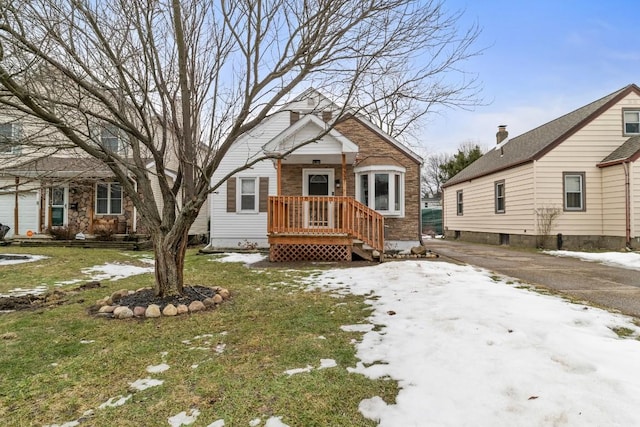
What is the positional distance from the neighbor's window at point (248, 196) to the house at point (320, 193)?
26 millimetres

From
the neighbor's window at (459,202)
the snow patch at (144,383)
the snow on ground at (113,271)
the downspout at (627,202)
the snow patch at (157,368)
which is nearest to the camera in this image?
the snow patch at (144,383)

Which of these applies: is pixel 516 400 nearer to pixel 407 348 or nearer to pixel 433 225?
pixel 407 348

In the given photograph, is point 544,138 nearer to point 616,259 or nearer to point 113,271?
point 616,259

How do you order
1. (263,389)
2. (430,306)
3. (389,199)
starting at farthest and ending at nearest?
(389,199) → (430,306) → (263,389)

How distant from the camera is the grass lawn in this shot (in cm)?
236

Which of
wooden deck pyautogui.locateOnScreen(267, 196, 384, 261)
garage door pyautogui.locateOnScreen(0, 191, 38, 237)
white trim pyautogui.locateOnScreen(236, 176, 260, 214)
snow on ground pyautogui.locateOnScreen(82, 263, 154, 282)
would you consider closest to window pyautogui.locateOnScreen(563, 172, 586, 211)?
wooden deck pyautogui.locateOnScreen(267, 196, 384, 261)

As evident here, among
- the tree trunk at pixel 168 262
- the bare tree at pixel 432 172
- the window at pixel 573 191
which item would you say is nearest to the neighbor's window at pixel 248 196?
the tree trunk at pixel 168 262

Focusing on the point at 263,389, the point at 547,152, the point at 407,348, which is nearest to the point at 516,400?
the point at 407,348

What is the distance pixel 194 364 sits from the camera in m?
3.11

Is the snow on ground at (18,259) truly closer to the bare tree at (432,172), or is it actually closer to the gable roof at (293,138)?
the gable roof at (293,138)

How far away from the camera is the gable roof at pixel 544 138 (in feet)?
41.4

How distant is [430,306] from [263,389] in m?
2.66

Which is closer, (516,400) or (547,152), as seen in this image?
(516,400)

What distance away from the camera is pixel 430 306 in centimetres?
453
